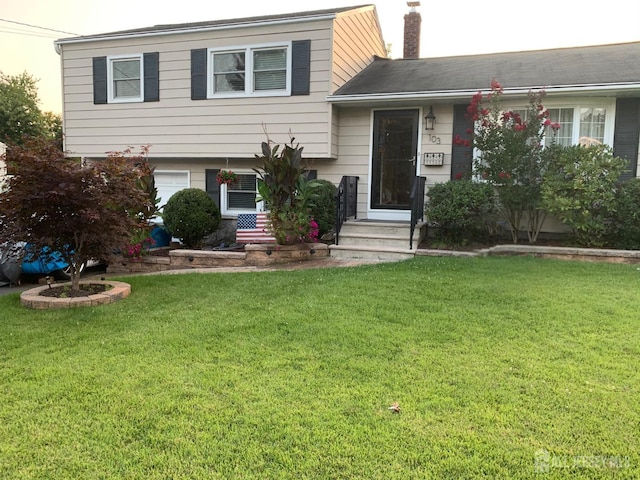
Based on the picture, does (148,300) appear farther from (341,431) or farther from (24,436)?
(341,431)

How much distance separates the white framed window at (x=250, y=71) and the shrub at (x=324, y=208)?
7.37ft

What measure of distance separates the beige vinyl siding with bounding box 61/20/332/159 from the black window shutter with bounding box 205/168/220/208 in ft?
1.67

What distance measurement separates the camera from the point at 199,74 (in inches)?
387

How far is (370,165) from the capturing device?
9422 millimetres

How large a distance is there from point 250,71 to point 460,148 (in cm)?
444

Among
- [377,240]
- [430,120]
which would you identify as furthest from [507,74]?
[377,240]

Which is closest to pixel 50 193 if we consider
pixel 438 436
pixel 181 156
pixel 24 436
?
pixel 24 436

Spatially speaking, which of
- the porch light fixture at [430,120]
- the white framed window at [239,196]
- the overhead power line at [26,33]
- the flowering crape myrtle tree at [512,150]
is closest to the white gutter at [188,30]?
the porch light fixture at [430,120]

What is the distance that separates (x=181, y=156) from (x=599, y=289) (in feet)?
26.8

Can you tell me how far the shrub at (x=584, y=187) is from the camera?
277 inches

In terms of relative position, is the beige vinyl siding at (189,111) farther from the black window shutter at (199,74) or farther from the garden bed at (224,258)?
the garden bed at (224,258)

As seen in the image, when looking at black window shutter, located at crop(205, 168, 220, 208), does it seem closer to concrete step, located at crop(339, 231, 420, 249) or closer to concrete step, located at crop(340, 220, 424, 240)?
concrete step, located at crop(340, 220, 424, 240)

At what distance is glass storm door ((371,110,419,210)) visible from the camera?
30.2 ft

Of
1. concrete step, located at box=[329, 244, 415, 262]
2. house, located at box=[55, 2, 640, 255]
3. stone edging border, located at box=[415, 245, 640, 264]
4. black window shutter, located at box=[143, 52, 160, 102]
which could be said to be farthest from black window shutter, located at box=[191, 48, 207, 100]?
stone edging border, located at box=[415, 245, 640, 264]
